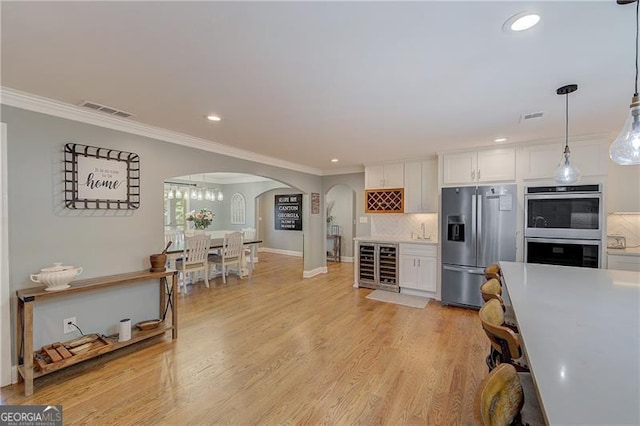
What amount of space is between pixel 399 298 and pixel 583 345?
3.74 m

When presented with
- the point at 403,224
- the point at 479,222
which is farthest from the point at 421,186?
the point at 479,222

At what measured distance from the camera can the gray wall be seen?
8.07 feet

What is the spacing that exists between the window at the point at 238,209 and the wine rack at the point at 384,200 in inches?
212

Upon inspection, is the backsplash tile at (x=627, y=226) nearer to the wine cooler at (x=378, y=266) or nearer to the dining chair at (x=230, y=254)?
the wine cooler at (x=378, y=266)

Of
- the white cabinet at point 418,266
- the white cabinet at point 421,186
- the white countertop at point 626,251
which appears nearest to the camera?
the white countertop at point 626,251

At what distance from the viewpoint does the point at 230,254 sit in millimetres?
6047

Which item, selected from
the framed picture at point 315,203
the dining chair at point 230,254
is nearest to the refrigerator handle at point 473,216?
the framed picture at point 315,203

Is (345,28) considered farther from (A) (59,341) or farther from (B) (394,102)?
(A) (59,341)

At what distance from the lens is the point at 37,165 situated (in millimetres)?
2549

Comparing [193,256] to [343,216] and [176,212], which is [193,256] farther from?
[343,216]

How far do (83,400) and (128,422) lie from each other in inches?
21.6

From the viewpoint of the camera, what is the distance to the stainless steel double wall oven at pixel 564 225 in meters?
3.49

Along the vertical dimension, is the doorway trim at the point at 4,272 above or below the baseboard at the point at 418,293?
above

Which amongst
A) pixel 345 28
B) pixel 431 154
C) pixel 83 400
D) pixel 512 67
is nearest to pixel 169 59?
pixel 345 28
